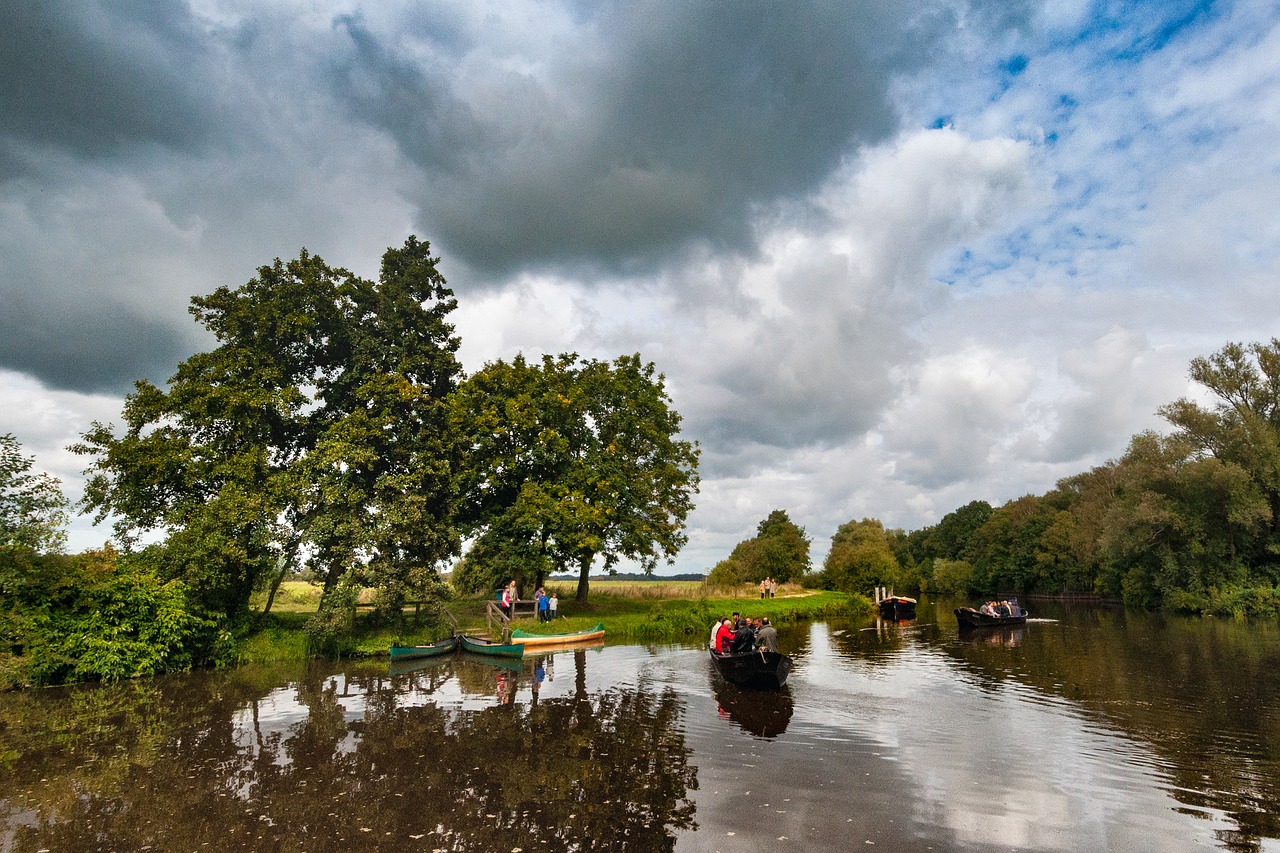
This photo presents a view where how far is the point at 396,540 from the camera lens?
28.5 metres

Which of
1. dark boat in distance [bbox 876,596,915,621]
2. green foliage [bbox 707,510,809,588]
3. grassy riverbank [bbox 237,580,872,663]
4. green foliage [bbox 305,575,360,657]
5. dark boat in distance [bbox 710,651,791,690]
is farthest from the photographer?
green foliage [bbox 707,510,809,588]

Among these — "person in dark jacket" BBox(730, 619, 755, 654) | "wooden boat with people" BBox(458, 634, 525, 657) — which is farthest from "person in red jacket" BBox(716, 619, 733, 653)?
"wooden boat with people" BBox(458, 634, 525, 657)

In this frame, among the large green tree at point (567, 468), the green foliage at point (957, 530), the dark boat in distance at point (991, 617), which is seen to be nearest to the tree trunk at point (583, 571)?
the large green tree at point (567, 468)

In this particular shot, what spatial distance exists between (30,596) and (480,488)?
64.3ft

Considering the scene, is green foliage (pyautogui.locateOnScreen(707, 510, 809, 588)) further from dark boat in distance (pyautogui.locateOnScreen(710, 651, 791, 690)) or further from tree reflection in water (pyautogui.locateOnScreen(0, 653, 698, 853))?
tree reflection in water (pyautogui.locateOnScreen(0, 653, 698, 853))

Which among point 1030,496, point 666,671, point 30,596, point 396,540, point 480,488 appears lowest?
point 666,671

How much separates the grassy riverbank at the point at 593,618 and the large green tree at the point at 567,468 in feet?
10.4

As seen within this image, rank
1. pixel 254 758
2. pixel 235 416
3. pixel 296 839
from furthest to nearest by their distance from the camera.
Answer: pixel 235 416 → pixel 254 758 → pixel 296 839

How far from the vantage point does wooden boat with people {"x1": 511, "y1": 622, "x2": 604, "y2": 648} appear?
28.8 meters

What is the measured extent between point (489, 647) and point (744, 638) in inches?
458

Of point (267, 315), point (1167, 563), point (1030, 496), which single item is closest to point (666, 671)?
point (267, 315)

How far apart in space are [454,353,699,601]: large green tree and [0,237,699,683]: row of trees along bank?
155 mm

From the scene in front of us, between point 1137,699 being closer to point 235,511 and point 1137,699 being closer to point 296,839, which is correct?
point 296,839

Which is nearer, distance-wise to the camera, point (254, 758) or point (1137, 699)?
point (254, 758)
